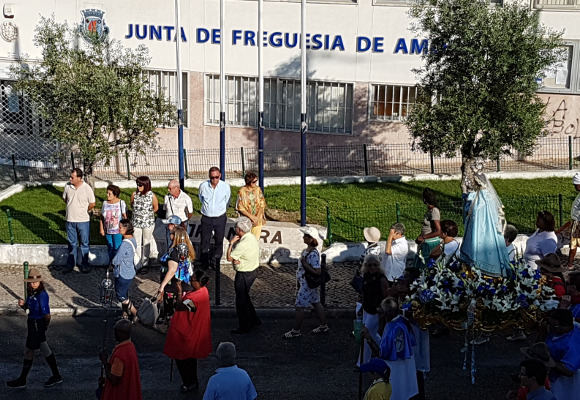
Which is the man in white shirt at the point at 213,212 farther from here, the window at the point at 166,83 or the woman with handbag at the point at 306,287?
the window at the point at 166,83

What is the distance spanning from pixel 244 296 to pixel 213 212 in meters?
2.67

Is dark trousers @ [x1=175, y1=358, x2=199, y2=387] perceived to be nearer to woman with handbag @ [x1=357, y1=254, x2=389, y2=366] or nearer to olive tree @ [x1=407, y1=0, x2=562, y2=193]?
woman with handbag @ [x1=357, y1=254, x2=389, y2=366]

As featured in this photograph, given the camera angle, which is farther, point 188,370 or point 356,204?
point 356,204

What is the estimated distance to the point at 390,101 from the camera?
21.3 metres

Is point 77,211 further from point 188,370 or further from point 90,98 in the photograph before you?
point 188,370

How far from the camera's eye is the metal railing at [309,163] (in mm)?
20391

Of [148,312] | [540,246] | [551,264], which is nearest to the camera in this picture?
[551,264]

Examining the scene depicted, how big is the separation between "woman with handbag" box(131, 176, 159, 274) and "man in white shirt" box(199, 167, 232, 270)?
0.89 metres

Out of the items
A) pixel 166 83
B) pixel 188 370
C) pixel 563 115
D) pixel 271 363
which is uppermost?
pixel 166 83

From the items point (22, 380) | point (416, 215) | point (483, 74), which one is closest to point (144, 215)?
A: point (22, 380)

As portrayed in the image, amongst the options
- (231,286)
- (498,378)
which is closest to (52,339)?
(231,286)

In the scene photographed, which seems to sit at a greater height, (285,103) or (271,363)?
(285,103)

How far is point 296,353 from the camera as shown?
37.7ft

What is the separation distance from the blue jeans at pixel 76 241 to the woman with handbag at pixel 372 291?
6343mm
